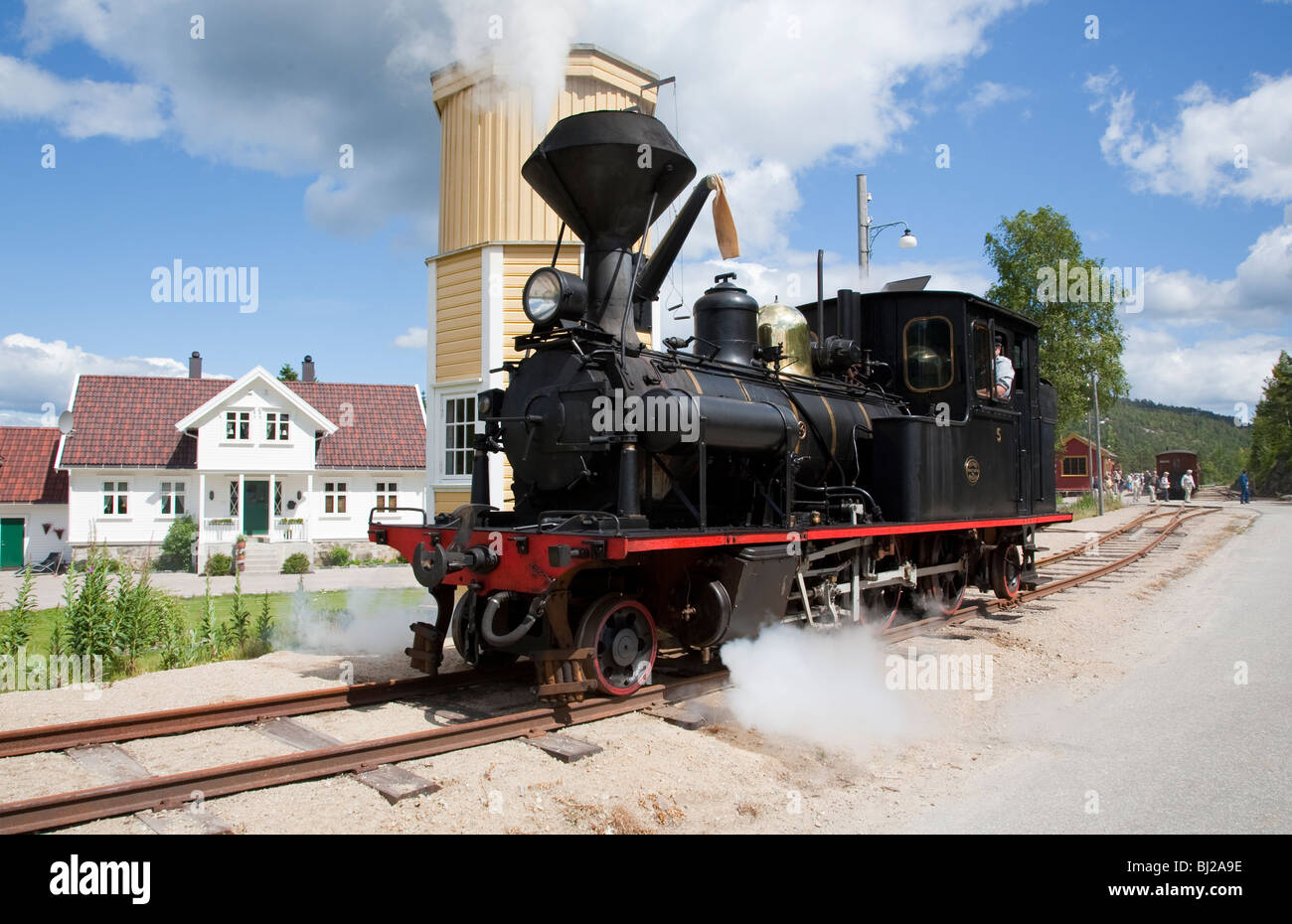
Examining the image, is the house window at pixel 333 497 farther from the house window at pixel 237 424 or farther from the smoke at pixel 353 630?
the smoke at pixel 353 630

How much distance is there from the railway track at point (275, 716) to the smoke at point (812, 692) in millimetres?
417

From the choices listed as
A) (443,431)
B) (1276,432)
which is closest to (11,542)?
(443,431)

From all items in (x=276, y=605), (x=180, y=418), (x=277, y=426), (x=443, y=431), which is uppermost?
(x=180, y=418)

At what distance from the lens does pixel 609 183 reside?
6.43 m

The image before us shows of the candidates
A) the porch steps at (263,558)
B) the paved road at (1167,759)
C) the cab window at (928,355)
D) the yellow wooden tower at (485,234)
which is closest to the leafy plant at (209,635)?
the yellow wooden tower at (485,234)

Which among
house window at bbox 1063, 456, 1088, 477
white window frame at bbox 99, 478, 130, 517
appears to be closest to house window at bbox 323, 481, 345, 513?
white window frame at bbox 99, 478, 130, 517

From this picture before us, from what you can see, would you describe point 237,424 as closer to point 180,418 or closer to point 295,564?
point 180,418

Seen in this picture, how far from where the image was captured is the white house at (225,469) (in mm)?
25172

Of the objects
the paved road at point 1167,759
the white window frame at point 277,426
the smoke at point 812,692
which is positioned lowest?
the paved road at point 1167,759

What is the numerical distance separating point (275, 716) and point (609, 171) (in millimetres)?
4598

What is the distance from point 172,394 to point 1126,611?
28555 millimetres

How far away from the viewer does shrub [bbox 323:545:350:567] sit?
82.3 ft
